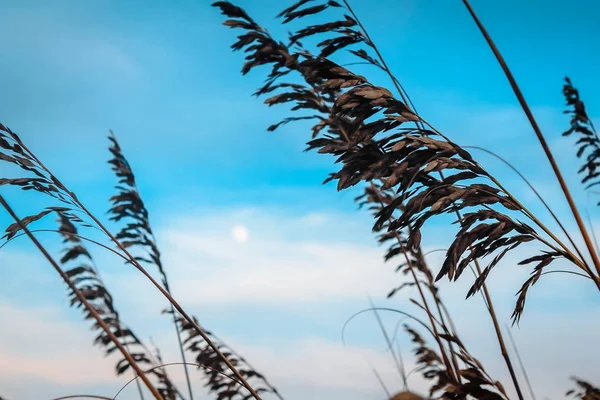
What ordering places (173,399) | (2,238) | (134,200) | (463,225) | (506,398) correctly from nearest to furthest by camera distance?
1. (506,398)
2. (2,238)
3. (463,225)
4. (173,399)
5. (134,200)

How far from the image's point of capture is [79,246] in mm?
5180

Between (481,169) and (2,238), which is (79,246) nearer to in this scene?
(2,238)

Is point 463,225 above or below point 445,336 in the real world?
above

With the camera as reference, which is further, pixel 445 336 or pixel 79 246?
pixel 79 246

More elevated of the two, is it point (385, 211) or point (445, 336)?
point (385, 211)

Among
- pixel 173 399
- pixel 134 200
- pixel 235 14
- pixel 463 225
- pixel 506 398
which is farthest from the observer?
pixel 134 200

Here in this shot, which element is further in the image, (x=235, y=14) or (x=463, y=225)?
(x=235, y=14)

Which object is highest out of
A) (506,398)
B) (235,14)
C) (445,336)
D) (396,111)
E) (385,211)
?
(235,14)

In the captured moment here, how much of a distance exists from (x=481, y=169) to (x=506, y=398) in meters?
0.78

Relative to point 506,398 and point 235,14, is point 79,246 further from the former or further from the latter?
point 506,398

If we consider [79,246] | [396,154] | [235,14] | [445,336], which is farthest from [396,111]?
[79,246]

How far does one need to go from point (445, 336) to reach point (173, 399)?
268 cm

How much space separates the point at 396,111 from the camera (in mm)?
2021

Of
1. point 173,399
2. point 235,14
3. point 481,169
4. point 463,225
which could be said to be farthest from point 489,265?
point 173,399
